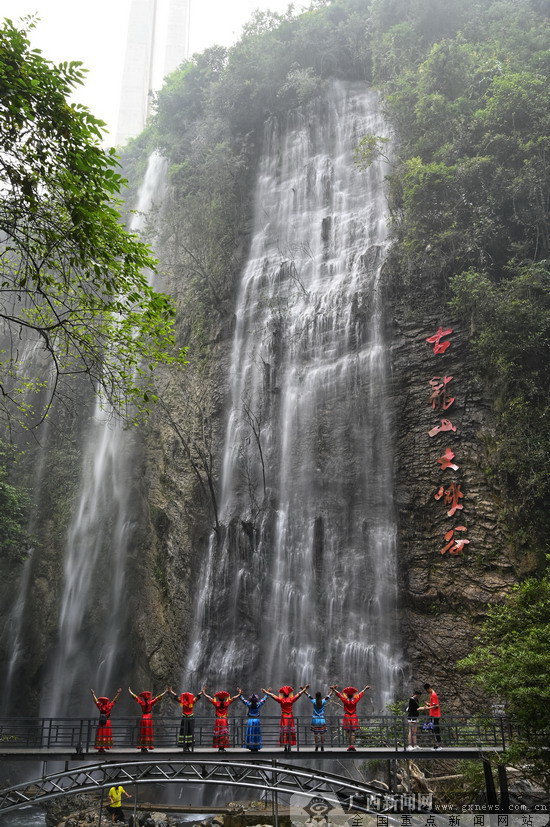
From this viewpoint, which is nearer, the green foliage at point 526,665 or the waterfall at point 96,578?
the green foliage at point 526,665

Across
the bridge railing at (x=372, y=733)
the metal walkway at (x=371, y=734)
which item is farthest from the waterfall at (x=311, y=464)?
the metal walkway at (x=371, y=734)

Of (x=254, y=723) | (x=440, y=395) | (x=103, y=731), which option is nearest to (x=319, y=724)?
(x=254, y=723)

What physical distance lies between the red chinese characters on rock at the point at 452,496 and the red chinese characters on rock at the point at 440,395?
2.24 m

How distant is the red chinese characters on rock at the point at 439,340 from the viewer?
60.4ft

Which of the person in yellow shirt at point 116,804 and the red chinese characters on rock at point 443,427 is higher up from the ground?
the red chinese characters on rock at point 443,427

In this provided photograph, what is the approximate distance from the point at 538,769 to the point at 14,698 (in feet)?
64.5

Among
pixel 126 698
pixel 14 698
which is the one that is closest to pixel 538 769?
pixel 126 698

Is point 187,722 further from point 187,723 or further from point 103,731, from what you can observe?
point 103,731

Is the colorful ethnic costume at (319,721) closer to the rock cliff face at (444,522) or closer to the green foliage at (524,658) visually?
the green foliage at (524,658)

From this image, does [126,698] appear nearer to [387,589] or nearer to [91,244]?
[387,589]

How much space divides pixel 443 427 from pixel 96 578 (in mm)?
14149

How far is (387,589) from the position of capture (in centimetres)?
1692

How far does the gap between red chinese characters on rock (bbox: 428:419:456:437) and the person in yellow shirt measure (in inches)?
468

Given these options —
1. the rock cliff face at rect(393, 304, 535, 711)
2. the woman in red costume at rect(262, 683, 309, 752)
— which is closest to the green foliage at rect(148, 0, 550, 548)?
the rock cliff face at rect(393, 304, 535, 711)
